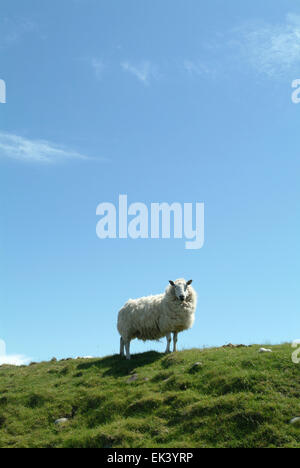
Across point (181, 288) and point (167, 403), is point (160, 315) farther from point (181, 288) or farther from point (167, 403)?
point (167, 403)

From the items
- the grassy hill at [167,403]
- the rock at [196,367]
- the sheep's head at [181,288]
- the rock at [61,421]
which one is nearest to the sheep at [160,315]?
the sheep's head at [181,288]

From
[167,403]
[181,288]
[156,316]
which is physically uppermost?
[181,288]

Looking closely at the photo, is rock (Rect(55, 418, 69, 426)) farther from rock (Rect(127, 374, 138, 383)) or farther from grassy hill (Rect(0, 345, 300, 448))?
rock (Rect(127, 374, 138, 383))

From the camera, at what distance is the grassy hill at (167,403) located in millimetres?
15350

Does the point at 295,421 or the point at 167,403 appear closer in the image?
the point at 295,421

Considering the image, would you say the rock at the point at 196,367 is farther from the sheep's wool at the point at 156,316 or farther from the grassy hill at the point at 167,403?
the sheep's wool at the point at 156,316

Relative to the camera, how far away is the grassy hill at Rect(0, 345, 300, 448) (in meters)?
15.4

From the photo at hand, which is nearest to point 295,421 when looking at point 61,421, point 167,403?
point 167,403

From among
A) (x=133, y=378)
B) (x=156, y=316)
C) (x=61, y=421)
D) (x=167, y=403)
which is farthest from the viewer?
(x=156, y=316)

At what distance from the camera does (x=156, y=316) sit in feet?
82.8

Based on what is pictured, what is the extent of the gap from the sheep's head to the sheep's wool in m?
0.14

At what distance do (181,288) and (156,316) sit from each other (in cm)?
227

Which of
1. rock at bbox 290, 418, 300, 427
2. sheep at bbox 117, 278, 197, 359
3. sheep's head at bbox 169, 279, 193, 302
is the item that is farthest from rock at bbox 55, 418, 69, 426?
rock at bbox 290, 418, 300, 427
